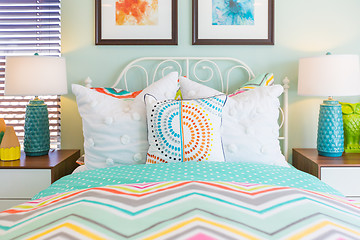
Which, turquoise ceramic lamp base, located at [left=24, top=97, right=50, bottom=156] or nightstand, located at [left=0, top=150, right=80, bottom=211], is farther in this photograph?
turquoise ceramic lamp base, located at [left=24, top=97, right=50, bottom=156]

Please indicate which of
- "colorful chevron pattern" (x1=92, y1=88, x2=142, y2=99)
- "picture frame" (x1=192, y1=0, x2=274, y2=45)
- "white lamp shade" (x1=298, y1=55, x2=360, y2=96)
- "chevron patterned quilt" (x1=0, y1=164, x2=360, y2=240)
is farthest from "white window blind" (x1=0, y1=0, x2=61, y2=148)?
"white lamp shade" (x1=298, y1=55, x2=360, y2=96)

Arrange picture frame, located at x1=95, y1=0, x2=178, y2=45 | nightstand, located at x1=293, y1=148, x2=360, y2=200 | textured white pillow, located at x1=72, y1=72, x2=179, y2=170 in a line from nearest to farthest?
textured white pillow, located at x1=72, y1=72, x2=179, y2=170 → nightstand, located at x1=293, y1=148, x2=360, y2=200 → picture frame, located at x1=95, y1=0, x2=178, y2=45

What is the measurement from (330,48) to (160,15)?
1.21 metres

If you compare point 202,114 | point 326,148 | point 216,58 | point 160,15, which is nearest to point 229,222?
point 202,114

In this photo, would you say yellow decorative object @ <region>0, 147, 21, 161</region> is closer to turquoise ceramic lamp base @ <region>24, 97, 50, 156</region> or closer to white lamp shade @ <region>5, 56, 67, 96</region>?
turquoise ceramic lamp base @ <region>24, 97, 50, 156</region>

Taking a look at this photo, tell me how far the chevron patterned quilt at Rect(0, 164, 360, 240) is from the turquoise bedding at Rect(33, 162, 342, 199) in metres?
0.26

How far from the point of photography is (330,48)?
2447 mm

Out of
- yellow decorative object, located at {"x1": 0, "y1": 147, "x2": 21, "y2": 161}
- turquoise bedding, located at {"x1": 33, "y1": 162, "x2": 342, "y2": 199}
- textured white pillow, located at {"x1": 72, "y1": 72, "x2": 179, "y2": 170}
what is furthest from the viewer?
yellow decorative object, located at {"x1": 0, "y1": 147, "x2": 21, "y2": 161}

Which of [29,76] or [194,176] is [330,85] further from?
[29,76]

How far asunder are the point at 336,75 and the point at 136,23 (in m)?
1.34

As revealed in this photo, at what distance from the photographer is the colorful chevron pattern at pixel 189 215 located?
0.79 metres

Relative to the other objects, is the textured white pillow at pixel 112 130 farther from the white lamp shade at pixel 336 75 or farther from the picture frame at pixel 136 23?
the white lamp shade at pixel 336 75

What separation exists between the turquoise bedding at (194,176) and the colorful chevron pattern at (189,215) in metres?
0.27

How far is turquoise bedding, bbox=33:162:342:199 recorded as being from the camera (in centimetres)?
129
